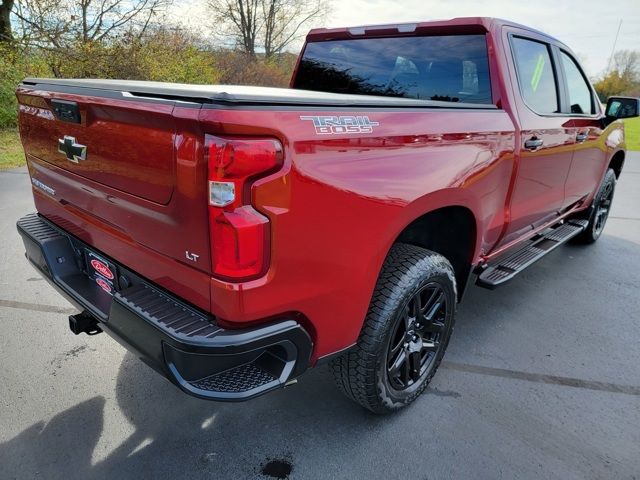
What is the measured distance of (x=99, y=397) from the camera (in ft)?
8.07

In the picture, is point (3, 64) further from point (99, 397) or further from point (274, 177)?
point (274, 177)

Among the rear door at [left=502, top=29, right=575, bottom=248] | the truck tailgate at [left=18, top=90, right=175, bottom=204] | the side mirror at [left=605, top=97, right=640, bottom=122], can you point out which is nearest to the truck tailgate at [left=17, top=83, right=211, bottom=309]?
the truck tailgate at [left=18, top=90, right=175, bottom=204]

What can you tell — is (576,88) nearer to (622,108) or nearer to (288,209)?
(622,108)

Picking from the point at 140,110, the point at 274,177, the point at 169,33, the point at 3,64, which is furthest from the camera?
the point at 169,33

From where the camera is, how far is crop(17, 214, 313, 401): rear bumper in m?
1.56

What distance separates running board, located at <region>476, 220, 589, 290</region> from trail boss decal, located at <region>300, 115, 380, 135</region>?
1.58 meters

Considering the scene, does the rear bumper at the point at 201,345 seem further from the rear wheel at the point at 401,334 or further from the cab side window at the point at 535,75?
the cab side window at the point at 535,75

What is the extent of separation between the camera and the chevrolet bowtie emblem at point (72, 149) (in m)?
1.99

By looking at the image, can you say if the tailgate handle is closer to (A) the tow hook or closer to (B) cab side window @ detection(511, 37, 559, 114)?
(A) the tow hook

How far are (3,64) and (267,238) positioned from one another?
12619 millimetres

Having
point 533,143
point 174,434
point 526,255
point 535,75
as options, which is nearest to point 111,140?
point 174,434

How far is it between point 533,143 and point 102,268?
2.57 metres

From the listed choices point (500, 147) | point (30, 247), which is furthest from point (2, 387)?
point (500, 147)

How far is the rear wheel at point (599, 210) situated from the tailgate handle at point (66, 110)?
4796 millimetres
